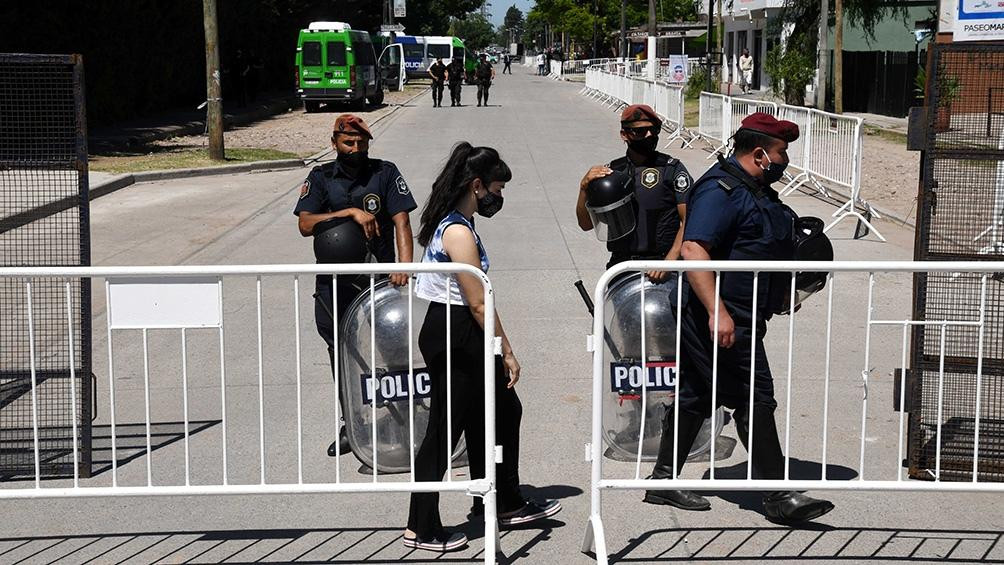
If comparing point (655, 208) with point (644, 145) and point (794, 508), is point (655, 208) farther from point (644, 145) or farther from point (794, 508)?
point (794, 508)

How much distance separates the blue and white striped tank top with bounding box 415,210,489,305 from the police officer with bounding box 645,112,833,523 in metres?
0.98

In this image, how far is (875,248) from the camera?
12609 mm

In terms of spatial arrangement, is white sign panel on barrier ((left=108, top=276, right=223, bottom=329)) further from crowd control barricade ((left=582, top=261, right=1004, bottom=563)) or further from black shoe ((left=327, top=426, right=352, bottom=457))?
crowd control barricade ((left=582, top=261, right=1004, bottom=563))

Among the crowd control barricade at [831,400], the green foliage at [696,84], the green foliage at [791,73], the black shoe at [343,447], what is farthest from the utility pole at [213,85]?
the green foliage at [696,84]

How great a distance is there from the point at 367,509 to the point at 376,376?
25.2 inches

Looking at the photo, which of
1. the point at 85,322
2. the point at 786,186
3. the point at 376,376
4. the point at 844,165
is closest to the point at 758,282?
the point at 376,376

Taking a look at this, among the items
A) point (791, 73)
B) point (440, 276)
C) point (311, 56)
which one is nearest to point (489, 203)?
point (440, 276)

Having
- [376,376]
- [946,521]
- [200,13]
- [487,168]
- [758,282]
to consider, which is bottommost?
[946,521]

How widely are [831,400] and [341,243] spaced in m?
3.11

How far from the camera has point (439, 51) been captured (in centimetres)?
7225

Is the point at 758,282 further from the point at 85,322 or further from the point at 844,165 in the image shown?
the point at 844,165

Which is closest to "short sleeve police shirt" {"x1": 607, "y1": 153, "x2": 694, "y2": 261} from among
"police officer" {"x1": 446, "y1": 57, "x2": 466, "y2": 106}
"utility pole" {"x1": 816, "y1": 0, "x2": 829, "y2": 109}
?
"utility pole" {"x1": 816, "y1": 0, "x2": 829, "y2": 109}

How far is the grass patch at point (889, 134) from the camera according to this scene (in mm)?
26016

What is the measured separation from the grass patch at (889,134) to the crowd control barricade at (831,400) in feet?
63.2
